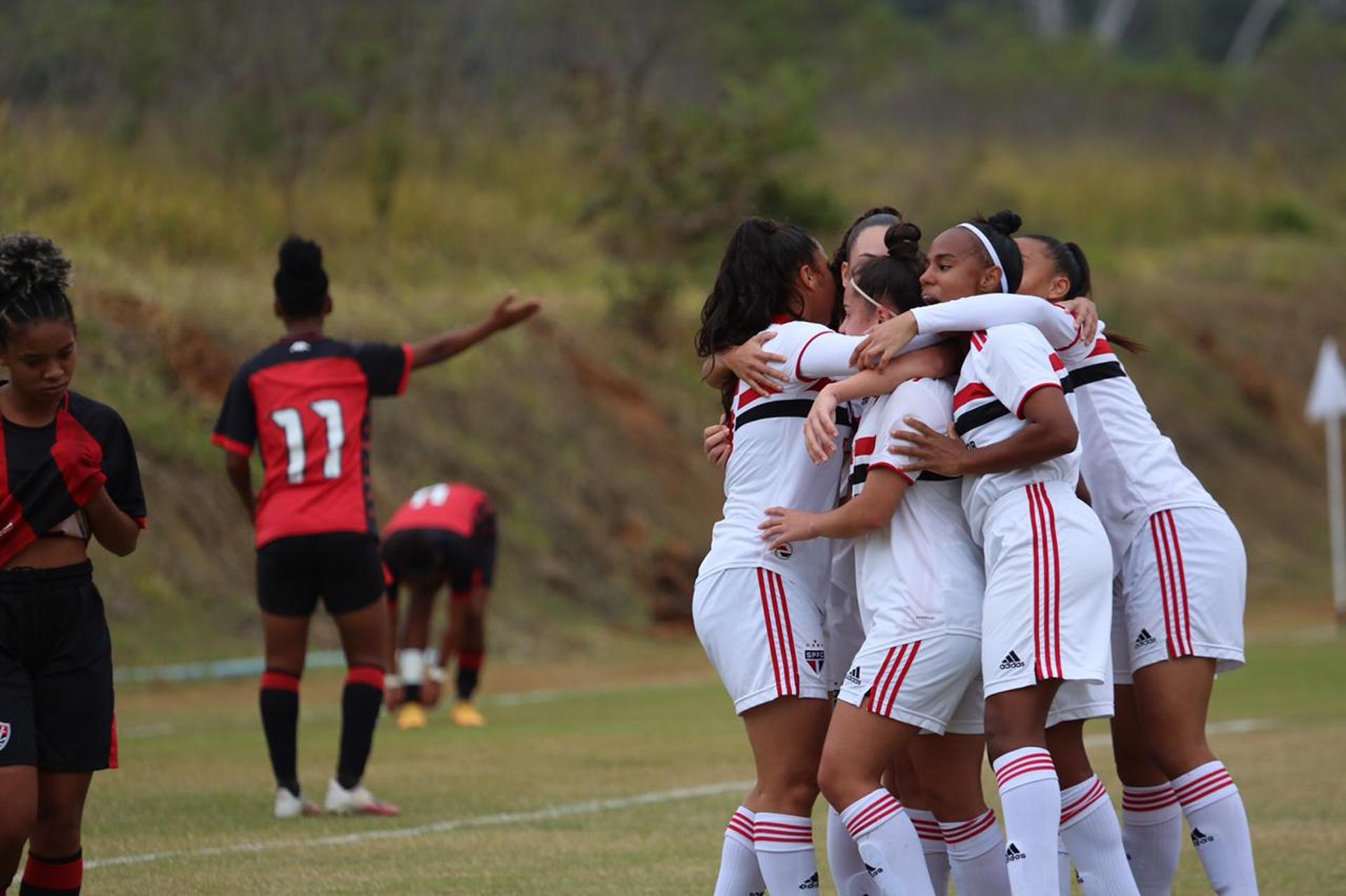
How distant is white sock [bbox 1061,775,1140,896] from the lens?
216 inches

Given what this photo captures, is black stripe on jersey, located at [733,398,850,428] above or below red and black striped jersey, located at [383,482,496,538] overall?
above

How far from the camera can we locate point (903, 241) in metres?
5.74

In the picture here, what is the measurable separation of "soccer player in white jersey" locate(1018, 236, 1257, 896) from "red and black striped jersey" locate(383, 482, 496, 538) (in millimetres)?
A: 8237

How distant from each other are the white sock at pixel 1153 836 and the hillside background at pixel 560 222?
1277 centimetres

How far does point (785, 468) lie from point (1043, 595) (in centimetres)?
83

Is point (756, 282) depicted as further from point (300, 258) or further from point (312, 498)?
point (300, 258)

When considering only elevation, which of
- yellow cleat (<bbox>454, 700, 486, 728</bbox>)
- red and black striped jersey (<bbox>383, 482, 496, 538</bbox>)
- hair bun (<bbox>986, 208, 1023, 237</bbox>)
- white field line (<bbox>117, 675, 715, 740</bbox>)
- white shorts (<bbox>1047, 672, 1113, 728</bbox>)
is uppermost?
hair bun (<bbox>986, 208, 1023, 237</bbox>)

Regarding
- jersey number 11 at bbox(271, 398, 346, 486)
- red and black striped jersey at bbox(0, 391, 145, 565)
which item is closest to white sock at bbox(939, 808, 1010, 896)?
red and black striped jersey at bbox(0, 391, 145, 565)

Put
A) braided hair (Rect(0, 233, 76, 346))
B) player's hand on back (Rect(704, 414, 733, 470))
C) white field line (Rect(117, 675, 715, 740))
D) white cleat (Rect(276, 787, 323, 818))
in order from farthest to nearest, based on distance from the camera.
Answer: white field line (Rect(117, 675, 715, 740)) < white cleat (Rect(276, 787, 323, 818)) < player's hand on back (Rect(704, 414, 733, 470)) < braided hair (Rect(0, 233, 76, 346))

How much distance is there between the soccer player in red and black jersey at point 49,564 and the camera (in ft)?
17.6

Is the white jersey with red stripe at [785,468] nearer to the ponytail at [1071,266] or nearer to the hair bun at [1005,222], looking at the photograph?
the hair bun at [1005,222]

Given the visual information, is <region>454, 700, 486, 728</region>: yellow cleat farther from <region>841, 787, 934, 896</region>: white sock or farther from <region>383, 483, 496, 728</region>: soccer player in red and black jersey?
<region>841, 787, 934, 896</region>: white sock

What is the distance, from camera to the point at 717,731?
41.3 ft

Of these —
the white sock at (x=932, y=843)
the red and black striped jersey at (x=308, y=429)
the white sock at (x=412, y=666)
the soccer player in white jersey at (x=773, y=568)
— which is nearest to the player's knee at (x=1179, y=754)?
the white sock at (x=932, y=843)
